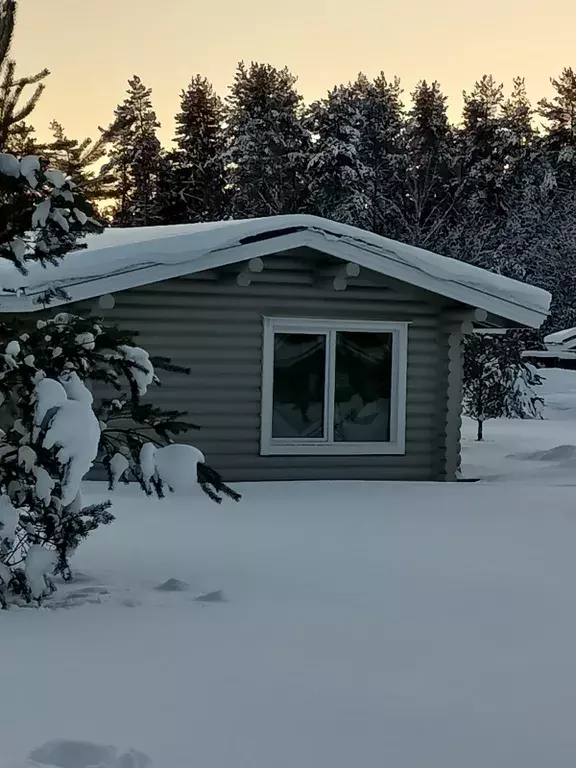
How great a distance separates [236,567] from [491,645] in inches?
76.0

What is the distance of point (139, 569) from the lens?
579 cm

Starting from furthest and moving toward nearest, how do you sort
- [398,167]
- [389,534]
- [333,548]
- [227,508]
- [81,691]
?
1. [398,167]
2. [227,508]
3. [389,534]
4. [333,548]
5. [81,691]

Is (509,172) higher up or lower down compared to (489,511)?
higher up

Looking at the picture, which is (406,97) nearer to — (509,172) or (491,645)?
(509,172)

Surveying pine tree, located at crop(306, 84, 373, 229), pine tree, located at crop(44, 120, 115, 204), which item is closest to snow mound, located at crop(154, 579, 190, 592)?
pine tree, located at crop(44, 120, 115, 204)

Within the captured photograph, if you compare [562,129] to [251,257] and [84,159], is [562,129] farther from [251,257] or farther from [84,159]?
[84,159]

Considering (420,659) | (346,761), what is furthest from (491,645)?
(346,761)

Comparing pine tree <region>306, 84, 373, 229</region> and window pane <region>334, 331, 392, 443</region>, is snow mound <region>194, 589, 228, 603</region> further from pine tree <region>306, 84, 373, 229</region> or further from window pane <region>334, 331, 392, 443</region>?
pine tree <region>306, 84, 373, 229</region>

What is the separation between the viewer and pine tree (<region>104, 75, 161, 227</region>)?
46.1 metres

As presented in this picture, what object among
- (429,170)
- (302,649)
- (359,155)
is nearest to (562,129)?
(429,170)

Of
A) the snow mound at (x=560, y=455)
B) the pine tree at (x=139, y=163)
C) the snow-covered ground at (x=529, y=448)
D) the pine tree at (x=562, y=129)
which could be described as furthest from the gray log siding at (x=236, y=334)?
the pine tree at (x=562, y=129)

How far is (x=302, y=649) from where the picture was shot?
4312 millimetres

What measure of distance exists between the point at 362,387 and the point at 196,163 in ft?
123

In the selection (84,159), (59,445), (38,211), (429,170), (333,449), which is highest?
(429,170)
